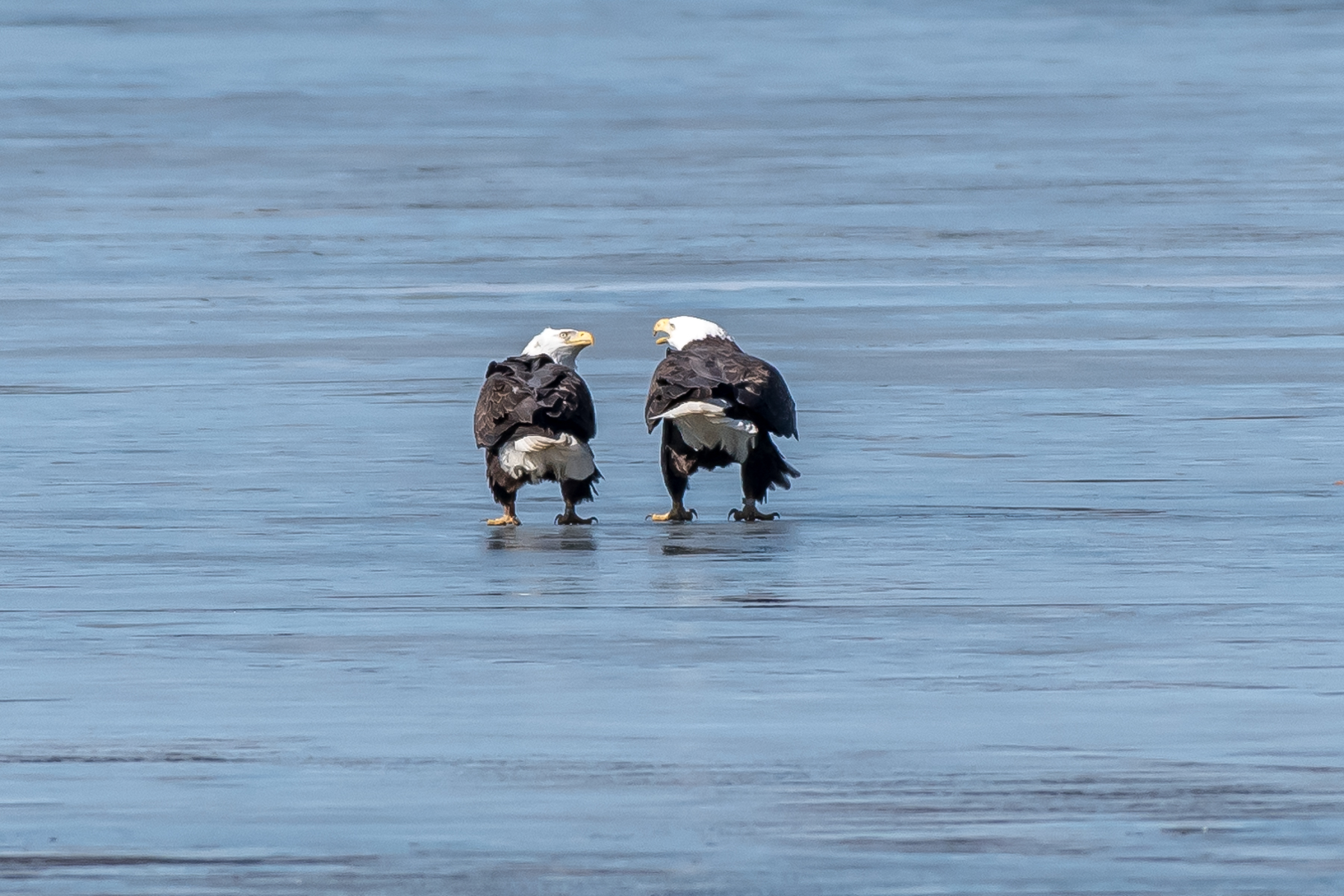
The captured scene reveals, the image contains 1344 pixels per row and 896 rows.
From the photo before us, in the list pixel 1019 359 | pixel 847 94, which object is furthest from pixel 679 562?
pixel 847 94

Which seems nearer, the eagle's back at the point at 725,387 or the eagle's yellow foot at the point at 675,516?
the eagle's back at the point at 725,387

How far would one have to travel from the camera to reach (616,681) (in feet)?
25.7

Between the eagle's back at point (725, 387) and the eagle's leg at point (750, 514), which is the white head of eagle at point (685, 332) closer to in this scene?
the eagle's back at point (725, 387)

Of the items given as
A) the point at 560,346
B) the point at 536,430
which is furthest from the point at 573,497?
the point at 560,346

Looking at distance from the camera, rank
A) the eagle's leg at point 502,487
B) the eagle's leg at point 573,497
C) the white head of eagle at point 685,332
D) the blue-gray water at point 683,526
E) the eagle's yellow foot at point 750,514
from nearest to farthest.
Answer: the blue-gray water at point 683,526
the eagle's leg at point 502,487
the eagle's leg at point 573,497
the eagle's yellow foot at point 750,514
the white head of eagle at point 685,332

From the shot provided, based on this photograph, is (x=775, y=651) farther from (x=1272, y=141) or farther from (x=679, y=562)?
(x=1272, y=141)

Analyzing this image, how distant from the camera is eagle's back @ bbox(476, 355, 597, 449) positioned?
11070mm

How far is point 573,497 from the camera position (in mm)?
11344

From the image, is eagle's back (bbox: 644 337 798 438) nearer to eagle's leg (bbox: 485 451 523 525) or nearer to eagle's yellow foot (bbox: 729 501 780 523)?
eagle's yellow foot (bbox: 729 501 780 523)

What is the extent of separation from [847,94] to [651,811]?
26280 mm

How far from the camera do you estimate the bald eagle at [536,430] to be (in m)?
11.1

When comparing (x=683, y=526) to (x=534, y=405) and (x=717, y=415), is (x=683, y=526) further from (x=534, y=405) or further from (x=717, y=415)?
(x=534, y=405)

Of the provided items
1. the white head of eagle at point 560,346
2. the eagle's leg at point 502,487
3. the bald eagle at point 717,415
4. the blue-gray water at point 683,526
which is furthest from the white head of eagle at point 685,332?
the eagle's leg at point 502,487

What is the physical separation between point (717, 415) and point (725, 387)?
0.11m
